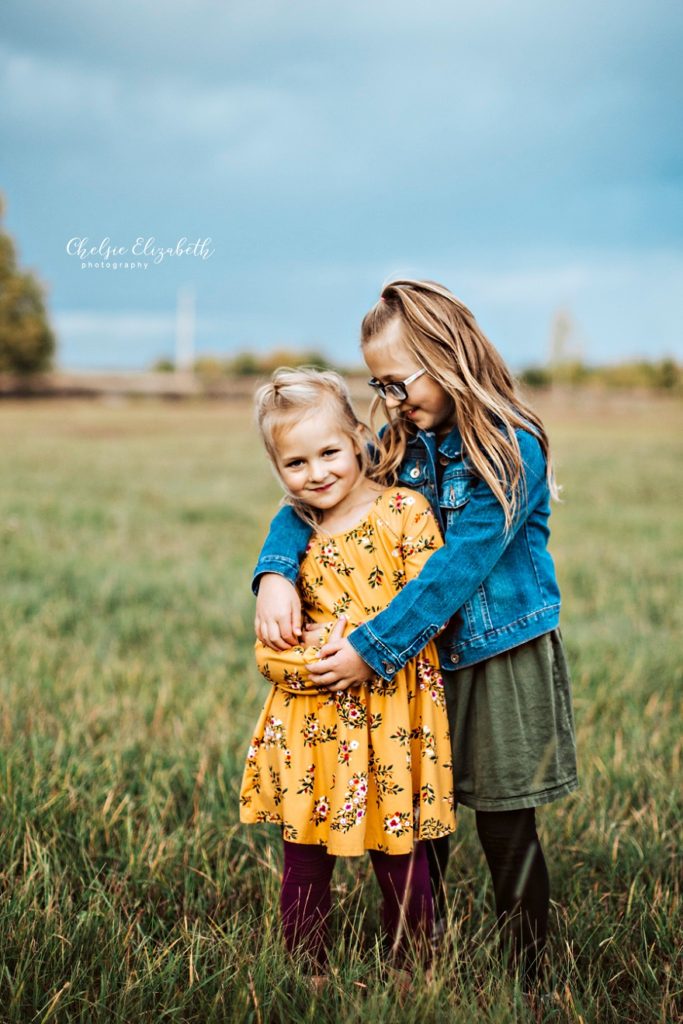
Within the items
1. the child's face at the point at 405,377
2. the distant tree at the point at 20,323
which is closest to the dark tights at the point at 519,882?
the child's face at the point at 405,377

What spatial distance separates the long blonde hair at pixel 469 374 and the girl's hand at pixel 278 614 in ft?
1.77

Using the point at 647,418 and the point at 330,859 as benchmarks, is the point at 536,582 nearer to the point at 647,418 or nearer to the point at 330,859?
the point at 330,859

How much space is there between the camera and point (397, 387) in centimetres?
216

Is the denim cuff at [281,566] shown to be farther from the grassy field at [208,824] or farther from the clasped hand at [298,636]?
the grassy field at [208,824]

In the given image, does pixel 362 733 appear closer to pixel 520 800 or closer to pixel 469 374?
pixel 520 800

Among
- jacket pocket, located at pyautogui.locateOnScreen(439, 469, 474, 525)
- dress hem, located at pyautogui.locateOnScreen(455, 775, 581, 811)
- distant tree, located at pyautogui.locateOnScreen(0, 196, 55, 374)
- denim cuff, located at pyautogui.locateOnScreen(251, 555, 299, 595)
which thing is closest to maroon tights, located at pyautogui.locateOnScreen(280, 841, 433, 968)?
dress hem, located at pyautogui.locateOnScreen(455, 775, 581, 811)

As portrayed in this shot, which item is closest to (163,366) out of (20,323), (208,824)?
(20,323)

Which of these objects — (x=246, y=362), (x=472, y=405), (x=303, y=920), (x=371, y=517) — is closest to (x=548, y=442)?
(x=472, y=405)

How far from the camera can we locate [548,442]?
2193 mm

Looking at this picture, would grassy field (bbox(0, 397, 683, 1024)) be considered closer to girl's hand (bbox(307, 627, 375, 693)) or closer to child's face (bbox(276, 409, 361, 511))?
girl's hand (bbox(307, 627, 375, 693))

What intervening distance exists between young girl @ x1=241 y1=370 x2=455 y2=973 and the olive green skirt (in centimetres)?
8

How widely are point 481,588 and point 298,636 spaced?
0.46m

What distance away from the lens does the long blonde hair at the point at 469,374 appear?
6.79 ft

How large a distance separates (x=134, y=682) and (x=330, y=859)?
2051 mm
